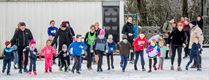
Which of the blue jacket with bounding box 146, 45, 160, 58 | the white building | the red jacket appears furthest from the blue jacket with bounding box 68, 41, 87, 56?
the white building

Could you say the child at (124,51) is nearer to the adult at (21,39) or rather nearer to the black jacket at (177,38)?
the black jacket at (177,38)

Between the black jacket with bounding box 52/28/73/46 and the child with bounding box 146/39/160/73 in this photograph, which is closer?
the child with bounding box 146/39/160/73

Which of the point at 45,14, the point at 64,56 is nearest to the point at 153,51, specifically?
the point at 64,56

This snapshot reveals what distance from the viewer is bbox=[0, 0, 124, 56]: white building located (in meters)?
29.6

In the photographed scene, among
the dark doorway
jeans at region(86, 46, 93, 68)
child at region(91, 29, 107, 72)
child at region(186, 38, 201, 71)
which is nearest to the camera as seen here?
child at region(186, 38, 201, 71)

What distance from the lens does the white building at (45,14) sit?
29.6 meters

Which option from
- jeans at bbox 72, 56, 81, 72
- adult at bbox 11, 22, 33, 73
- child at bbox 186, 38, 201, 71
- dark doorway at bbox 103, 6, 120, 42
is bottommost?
jeans at bbox 72, 56, 81, 72

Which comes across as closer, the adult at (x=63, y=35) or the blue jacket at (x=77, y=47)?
the blue jacket at (x=77, y=47)

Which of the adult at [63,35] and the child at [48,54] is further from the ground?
the adult at [63,35]

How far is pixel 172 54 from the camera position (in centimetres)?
2373

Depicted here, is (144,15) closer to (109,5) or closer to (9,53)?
(109,5)

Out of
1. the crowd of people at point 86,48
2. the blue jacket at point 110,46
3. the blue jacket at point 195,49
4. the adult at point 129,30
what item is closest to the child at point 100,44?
the crowd of people at point 86,48

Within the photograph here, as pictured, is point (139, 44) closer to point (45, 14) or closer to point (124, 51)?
point (124, 51)

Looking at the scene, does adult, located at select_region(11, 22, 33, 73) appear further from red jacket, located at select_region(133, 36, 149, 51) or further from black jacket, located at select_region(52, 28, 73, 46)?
red jacket, located at select_region(133, 36, 149, 51)
